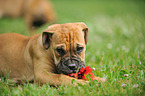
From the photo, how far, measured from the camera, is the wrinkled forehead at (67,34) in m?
3.71

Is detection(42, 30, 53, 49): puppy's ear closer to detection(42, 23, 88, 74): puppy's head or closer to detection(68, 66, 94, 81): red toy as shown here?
detection(42, 23, 88, 74): puppy's head

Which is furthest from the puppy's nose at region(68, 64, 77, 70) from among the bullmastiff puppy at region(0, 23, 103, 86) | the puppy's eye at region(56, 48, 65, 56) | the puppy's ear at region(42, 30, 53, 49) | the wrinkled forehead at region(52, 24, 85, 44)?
the puppy's ear at region(42, 30, 53, 49)

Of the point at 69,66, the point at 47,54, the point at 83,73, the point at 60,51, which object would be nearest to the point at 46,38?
the point at 47,54

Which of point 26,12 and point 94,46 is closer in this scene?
point 94,46

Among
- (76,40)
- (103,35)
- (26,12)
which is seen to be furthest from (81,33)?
(26,12)

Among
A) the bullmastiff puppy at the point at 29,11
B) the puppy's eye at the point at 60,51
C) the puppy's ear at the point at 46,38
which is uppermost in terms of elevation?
the bullmastiff puppy at the point at 29,11

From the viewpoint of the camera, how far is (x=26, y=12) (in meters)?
9.73

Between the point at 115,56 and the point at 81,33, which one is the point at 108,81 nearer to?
the point at 81,33

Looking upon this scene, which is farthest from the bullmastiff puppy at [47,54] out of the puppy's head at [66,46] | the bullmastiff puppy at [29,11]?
the bullmastiff puppy at [29,11]

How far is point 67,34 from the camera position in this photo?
12.3 feet

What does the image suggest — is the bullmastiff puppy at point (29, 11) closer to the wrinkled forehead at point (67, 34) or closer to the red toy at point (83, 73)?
the wrinkled forehead at point (67, 34)

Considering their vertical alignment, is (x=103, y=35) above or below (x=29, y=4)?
below

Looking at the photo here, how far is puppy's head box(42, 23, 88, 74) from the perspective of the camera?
3603 mm

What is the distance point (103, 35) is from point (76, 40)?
415 cm
